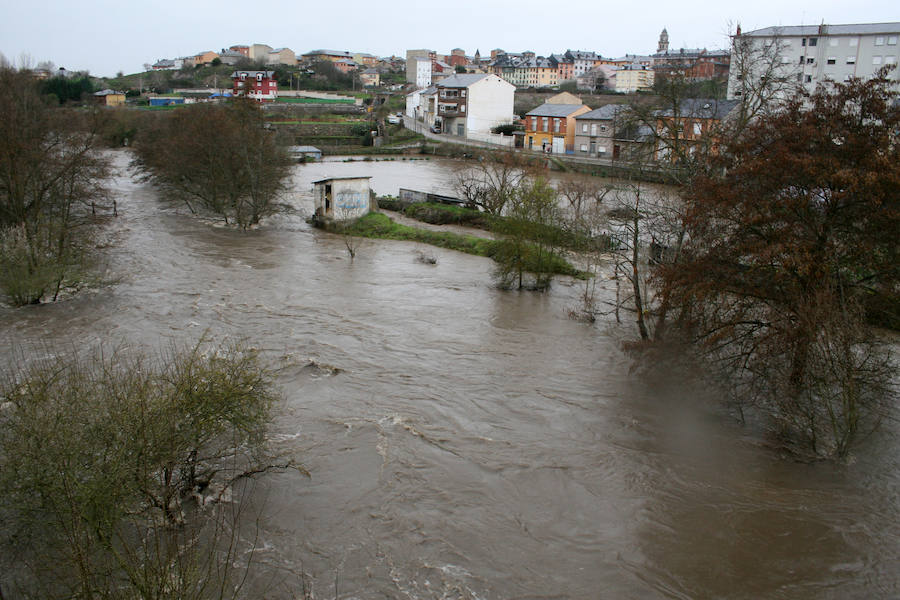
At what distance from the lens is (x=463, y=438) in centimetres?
1089

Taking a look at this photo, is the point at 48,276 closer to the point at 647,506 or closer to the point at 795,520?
the point at 647,506

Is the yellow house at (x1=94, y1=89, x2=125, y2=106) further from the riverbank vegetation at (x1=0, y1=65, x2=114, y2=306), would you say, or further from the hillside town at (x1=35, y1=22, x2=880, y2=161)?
the riverbank vegetation at (x1=0, y1=65, x2=114, y2=306)

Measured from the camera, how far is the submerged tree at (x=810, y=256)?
951 centimetres

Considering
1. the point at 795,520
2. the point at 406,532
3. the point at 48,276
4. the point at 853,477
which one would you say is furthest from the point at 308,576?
the point at 48,276

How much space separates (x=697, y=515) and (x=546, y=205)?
12.7 metres

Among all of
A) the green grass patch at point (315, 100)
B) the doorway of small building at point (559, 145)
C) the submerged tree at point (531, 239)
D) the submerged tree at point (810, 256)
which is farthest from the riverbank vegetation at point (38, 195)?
the green grass patch at point (315, 100)

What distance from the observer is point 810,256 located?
9742 mm

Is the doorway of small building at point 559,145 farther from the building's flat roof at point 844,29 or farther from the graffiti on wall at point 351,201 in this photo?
the graffiti on wall at point 351,201

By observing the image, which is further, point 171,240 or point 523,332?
point 171,240

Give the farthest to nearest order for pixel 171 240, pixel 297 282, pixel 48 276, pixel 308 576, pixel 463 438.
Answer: pixel 171 240, pixel 297 282, pixel 48 276, pixel 463 438, pixel 308 576

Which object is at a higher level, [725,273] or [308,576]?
[725,273]

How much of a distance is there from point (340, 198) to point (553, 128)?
31.3 metres

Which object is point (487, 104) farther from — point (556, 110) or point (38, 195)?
point (38, 195)

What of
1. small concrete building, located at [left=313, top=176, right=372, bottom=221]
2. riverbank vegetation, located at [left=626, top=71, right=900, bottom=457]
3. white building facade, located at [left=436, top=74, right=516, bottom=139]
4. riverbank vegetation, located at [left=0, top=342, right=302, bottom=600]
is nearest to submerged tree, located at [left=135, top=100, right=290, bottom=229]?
small concrete building, located at [left=313, top=176, right=372, bottom=221]
